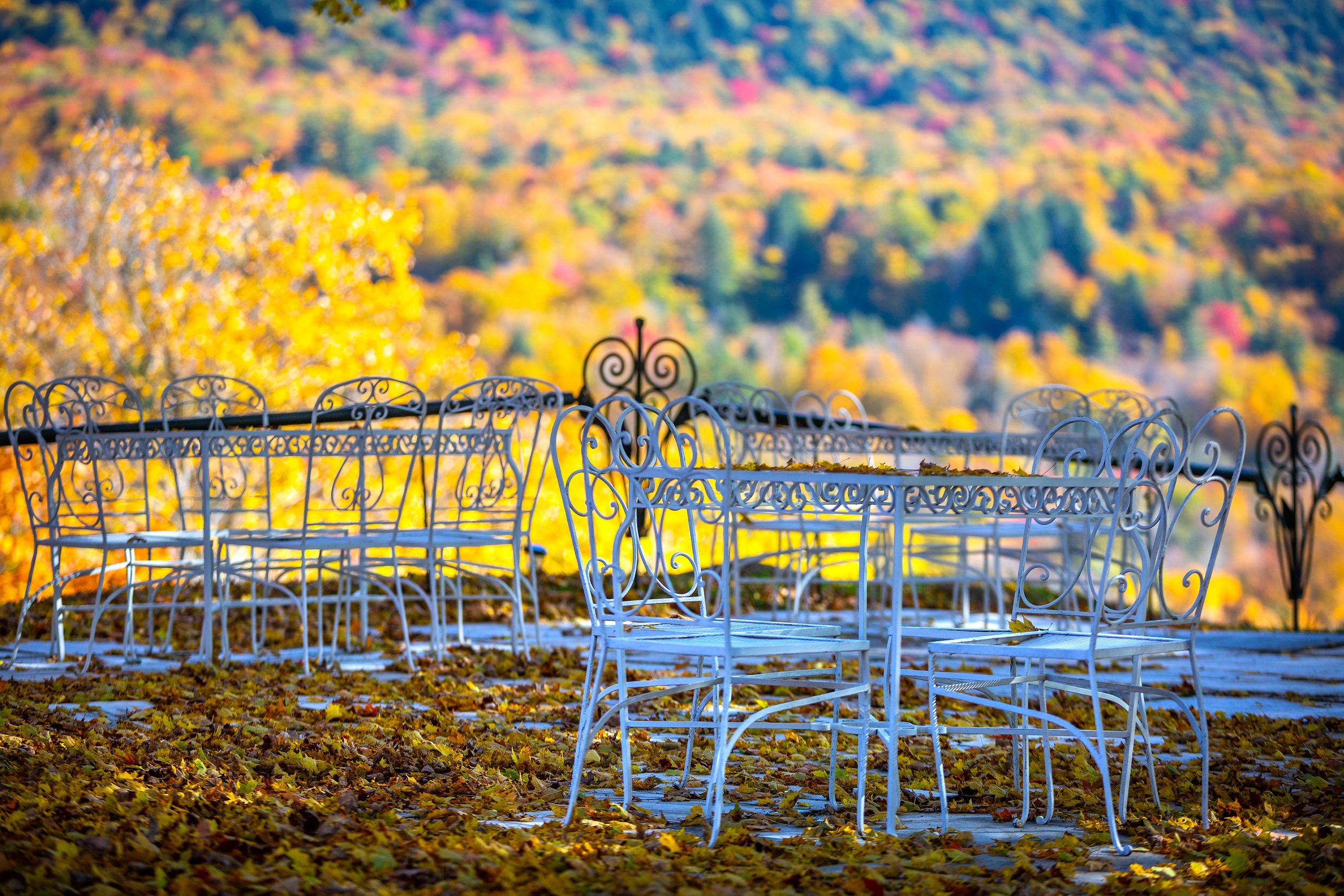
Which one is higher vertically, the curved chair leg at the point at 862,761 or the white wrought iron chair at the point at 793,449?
the white wrought iron chair at the point at 793,449

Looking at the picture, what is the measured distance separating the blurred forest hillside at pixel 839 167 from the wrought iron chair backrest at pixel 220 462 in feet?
27.2

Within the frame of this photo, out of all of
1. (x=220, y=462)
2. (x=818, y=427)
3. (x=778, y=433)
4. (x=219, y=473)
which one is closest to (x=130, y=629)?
(x=219, y=473)

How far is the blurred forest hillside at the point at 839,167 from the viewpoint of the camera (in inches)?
843

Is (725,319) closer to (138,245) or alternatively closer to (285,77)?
(285,77)

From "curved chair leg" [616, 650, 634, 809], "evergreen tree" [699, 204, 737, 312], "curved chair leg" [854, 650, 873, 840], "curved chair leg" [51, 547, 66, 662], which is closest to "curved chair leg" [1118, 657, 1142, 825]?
"curved chair leg" [854, 650, 873, 840]

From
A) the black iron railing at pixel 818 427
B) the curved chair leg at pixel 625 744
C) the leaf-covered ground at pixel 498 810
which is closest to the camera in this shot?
the leaf-covered ground at pixel 498 810

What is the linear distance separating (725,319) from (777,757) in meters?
20.5

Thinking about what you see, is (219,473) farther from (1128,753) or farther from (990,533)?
(1128,753)

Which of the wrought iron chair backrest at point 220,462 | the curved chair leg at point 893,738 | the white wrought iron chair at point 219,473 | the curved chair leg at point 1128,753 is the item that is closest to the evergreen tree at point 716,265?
the wrought iron chair backrest at point 220,462

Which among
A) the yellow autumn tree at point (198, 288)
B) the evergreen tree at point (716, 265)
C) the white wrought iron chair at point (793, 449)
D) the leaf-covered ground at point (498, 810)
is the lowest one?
the leaf-covered ground at point (498, 810)

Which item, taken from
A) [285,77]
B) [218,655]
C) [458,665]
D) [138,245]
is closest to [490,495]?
[458,665]

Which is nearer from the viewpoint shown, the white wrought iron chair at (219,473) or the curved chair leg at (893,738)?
the curved chair leg at (893,738)

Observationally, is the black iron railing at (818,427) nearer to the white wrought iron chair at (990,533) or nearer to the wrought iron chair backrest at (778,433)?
the wrought iron chair backrest at (778,433)

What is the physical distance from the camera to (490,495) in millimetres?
4512
